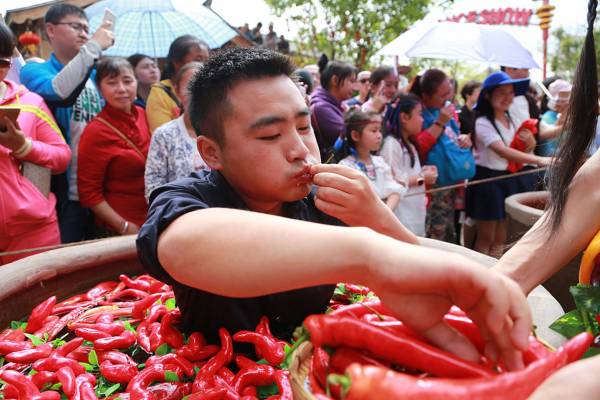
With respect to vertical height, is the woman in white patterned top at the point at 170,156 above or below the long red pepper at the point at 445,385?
below

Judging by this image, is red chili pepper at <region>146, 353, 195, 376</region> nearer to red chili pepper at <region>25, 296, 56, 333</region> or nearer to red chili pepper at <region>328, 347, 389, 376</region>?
red chili pepper at <region>25, 296, 56, 333</region>

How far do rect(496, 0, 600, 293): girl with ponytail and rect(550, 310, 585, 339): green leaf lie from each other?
0.45ft

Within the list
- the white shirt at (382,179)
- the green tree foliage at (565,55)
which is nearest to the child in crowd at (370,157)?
the white shirt at (382,179)

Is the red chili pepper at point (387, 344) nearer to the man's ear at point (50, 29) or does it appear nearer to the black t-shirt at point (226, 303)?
the black t-shirt at point (226, 303)

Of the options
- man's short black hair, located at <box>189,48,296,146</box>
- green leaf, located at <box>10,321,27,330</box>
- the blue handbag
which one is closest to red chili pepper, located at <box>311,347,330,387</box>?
man's short black hair, located at <box>189,48,296,146</box>

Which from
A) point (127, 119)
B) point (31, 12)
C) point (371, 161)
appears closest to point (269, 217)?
point (127, 119)

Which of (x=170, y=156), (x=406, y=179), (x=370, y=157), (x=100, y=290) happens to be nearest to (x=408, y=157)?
(x=406, y=179)

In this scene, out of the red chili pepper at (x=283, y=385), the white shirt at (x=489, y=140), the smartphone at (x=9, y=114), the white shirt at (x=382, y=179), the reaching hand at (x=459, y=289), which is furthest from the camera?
the white shirt at (x=489, y=140)

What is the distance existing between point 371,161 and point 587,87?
283 cm

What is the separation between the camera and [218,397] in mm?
1548

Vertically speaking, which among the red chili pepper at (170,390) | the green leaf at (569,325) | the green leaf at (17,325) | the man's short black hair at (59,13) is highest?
the man's short black hair at (59,13)

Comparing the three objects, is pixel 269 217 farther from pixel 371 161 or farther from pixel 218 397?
pixel 371 161

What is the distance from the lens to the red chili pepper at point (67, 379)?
5.39 ft

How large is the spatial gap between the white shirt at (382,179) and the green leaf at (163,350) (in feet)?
9.07
